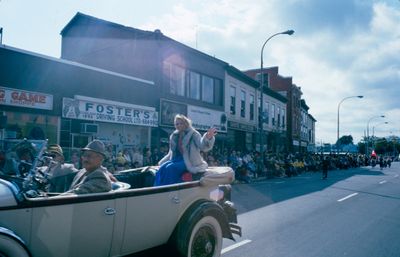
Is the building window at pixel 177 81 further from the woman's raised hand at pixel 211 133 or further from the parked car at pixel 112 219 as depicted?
the parked car at pixel 112 219

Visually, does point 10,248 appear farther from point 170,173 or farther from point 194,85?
point 194,85

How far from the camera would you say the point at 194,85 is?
78.1 feet

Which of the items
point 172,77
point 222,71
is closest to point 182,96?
point 172,77

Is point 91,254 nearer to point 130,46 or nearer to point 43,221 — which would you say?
point 43,221

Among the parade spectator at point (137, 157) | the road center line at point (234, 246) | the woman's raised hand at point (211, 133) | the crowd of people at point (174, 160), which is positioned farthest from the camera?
the parade spectator at point (137, 157)

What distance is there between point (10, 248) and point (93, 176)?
112cm

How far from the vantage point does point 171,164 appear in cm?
504

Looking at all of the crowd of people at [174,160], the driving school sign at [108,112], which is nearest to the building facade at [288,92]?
the crowd of people at [174,160]

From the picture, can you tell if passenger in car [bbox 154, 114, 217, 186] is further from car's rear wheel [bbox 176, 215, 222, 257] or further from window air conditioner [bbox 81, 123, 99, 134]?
window air conditioner [bbox 81, 123, 99, 134]

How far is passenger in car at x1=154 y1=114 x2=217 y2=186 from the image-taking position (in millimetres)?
4965

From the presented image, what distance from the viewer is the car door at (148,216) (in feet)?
11.1

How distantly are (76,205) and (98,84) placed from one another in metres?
14.3

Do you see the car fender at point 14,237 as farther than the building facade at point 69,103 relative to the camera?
No

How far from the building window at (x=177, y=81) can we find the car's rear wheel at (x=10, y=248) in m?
19.1
